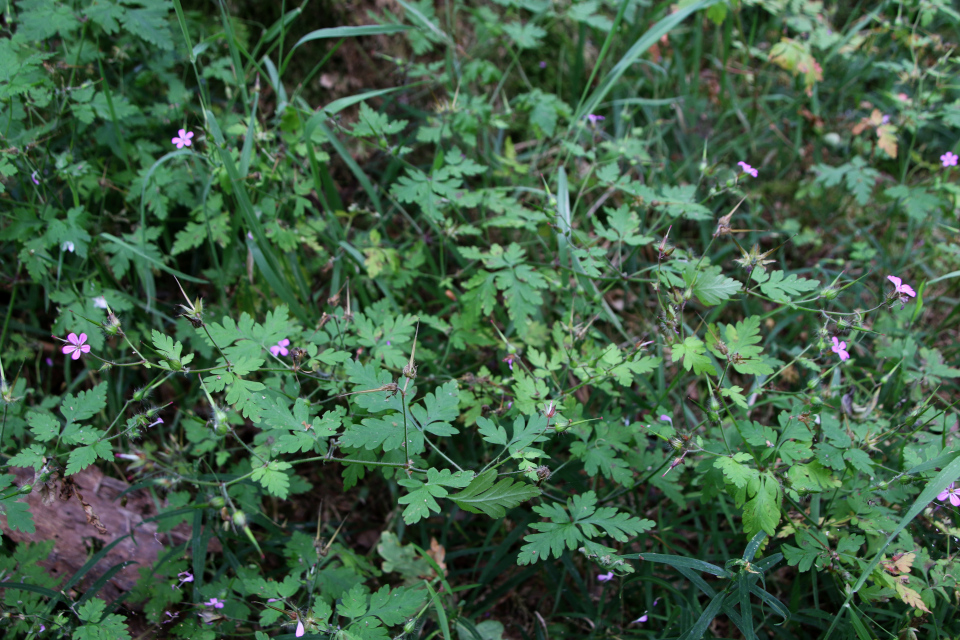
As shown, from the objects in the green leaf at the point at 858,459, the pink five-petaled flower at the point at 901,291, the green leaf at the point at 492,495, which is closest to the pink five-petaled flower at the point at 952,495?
the green leaf at the point at 858,459

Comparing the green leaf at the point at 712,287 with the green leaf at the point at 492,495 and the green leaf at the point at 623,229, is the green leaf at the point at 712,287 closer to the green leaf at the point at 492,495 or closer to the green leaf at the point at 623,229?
the green leaf at the point at 623,229

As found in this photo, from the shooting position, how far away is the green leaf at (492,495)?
1874 millimetres

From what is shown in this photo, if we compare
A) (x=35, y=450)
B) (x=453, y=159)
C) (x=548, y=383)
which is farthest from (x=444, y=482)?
(x=453, y=159)

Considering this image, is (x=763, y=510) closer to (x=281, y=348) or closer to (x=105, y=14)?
(x=281, y=348)

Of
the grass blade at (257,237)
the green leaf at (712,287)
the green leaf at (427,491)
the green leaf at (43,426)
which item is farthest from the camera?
the grass blade at (257,237)

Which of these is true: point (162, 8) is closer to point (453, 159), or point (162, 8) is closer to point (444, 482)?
point (453, 159)

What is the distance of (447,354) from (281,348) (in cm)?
75

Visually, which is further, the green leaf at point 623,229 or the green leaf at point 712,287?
the green leaf at point 623,229

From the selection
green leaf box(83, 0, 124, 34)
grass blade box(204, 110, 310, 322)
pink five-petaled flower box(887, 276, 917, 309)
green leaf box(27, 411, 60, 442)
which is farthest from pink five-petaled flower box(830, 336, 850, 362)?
green leaf box(83, 0, 124, 34)

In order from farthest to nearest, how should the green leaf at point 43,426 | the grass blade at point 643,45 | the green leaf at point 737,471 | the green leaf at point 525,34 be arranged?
1. the green leaf at point 525,34
2. the grass blade at point 643,45
3. the green leaf at point 43,426
4. the green leaf at point 737,471

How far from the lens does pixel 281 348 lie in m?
2.27

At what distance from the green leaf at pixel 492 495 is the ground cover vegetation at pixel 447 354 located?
11 mm

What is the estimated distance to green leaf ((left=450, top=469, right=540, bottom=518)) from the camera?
6.15 ft

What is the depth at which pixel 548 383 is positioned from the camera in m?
2.70
